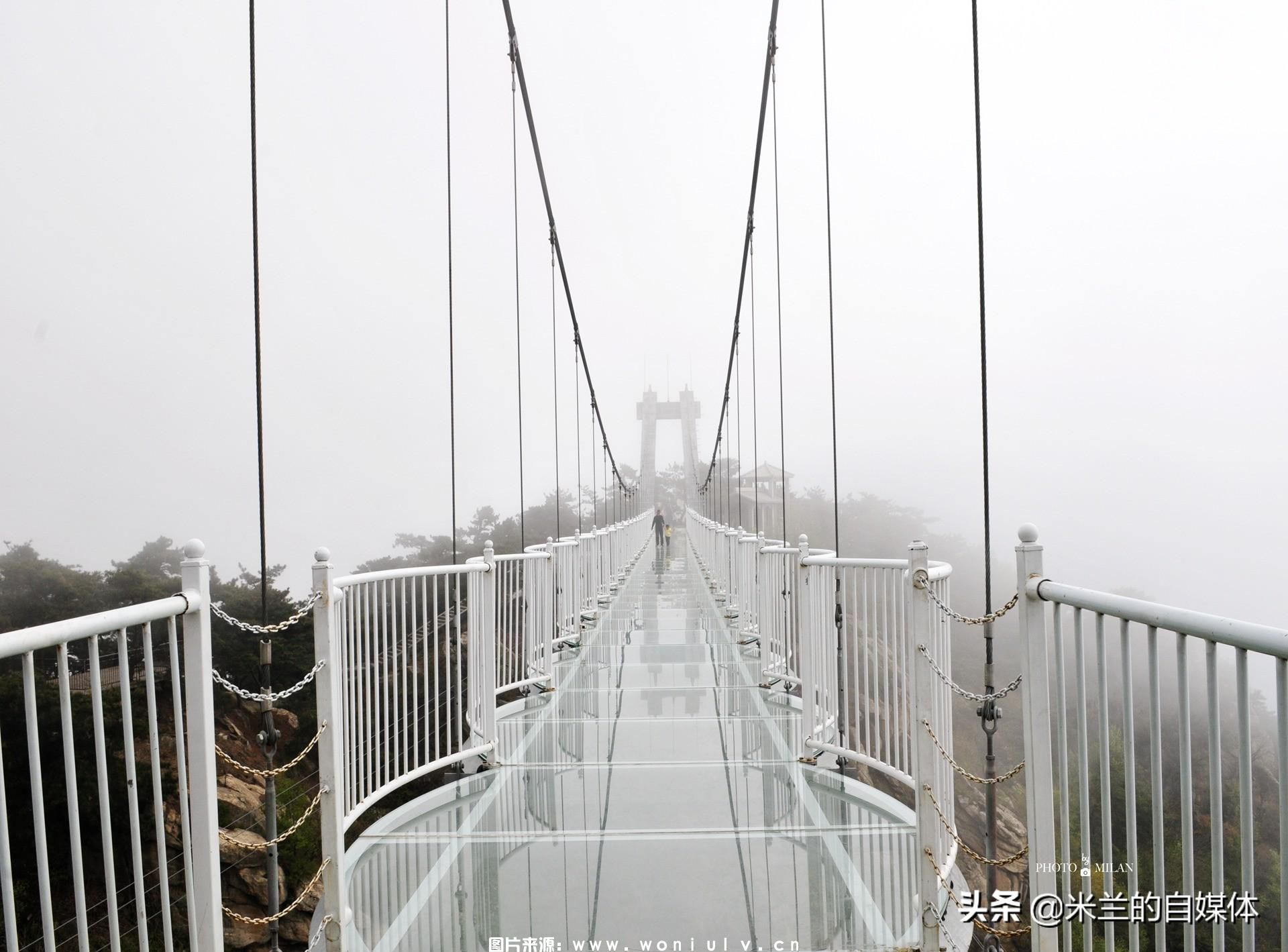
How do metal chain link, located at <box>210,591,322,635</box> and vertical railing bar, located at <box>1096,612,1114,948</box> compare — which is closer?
vertical railing bar, located at <box>1096,612,1114,948</box>

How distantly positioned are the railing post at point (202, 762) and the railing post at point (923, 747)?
1.91 meters

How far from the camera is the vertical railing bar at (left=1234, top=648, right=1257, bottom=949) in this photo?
129cm

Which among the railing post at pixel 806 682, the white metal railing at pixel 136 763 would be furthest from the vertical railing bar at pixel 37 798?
the railing post at pixel 806 682

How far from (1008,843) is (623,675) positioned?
9809 mm

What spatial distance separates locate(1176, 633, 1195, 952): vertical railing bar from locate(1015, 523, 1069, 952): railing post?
1.80ft

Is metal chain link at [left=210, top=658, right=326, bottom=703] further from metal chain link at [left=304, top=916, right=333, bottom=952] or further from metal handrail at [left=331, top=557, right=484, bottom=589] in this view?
metal chain link at [left=304, top=916, right=333, bottom=952]

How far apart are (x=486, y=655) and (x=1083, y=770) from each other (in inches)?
124

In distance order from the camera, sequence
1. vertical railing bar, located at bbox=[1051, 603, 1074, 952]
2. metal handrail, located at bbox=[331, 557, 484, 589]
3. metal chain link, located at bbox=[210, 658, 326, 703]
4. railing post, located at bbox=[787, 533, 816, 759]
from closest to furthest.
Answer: vertical railing bar, located at bbox=[1051, 603, 1074, 952], metal chain link, located at bbox=[210, 658, 326, 703], metal handrail, located at bbox=[331, 557, 484, 589], railing post, located at bbox=[787, 533, 816, 759]

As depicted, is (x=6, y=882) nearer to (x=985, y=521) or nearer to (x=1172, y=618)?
(x=1172, y=618)

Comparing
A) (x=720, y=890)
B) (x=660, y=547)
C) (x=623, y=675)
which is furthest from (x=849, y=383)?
(x=720, y=890)

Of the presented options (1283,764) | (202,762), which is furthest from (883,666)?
(202,762)

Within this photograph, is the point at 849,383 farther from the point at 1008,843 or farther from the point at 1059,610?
the point at 1059,610

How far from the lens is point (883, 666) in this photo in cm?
396

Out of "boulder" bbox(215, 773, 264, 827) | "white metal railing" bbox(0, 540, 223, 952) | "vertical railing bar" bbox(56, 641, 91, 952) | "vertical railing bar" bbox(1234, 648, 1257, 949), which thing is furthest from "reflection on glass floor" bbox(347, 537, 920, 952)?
"boulder" bbox(215, 773, 264, 827)
